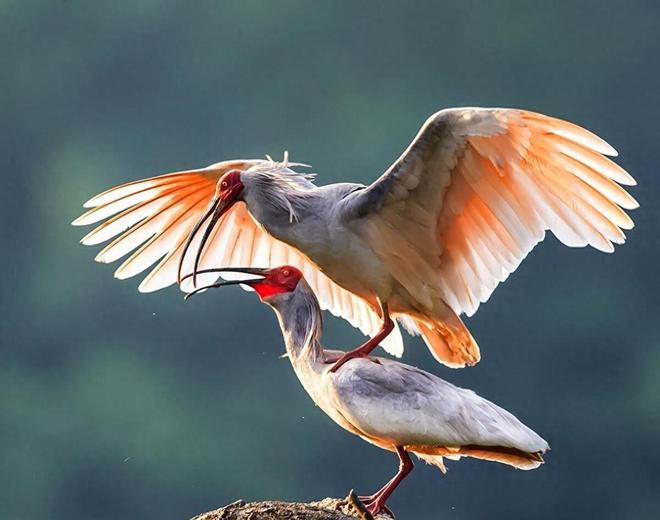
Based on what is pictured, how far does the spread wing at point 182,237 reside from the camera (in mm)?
8023

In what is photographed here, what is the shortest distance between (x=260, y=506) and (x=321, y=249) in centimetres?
151

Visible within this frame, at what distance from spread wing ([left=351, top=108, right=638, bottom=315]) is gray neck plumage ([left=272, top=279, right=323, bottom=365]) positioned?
0.44 m

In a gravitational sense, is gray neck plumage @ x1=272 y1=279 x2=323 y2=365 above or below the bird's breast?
below

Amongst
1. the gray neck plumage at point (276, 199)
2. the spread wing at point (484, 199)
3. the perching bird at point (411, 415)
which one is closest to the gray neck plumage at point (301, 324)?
the perching bird at point (411, 415)

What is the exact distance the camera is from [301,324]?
22.6 feet

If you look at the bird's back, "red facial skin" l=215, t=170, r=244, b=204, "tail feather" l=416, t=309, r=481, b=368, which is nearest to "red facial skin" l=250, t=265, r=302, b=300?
"red facial skin" l=215, t=170, r=244, b=204

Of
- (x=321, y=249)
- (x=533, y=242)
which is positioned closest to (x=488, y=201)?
(x=533, y=242)

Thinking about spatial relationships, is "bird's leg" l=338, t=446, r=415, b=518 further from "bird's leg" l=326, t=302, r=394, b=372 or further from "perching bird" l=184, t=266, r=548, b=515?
"bird's leg" l=326, t=302, r=394, b=372

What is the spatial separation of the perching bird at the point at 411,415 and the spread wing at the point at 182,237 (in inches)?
52.1

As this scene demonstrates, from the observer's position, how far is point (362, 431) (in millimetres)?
6539

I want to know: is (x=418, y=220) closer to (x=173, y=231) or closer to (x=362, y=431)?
(x=362, y=431)

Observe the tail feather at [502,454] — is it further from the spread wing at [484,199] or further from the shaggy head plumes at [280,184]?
the shaggy head plumes at [280,184]

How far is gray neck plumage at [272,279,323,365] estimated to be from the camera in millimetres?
6785

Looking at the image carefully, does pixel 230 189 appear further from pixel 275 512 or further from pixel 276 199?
pixel 275 512
